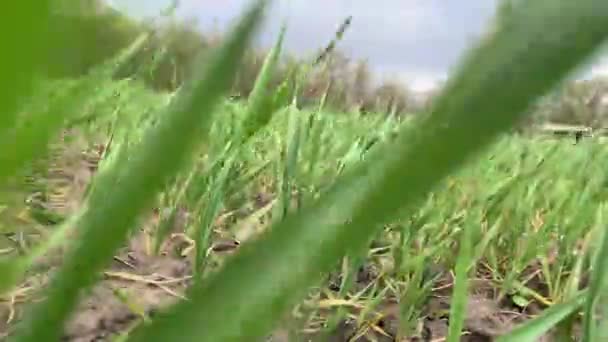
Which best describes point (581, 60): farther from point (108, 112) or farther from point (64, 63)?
point (108, 112)

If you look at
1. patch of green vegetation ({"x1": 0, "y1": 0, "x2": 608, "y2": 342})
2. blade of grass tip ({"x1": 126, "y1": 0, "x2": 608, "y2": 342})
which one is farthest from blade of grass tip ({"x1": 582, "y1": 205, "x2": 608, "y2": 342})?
blade of grass tip ({"x1": 126, "y1": 0, "x2": 608, "y2": 342})

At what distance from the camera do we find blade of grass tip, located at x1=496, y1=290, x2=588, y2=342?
2.26ft

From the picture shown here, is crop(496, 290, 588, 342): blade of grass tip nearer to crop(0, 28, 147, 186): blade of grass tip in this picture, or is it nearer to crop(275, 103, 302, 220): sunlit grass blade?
crop(275, 103, 302, 220): sunlit grass blade

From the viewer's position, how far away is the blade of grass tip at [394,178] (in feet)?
0.50

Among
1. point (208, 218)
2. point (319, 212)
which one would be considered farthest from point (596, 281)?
point (208, 218)

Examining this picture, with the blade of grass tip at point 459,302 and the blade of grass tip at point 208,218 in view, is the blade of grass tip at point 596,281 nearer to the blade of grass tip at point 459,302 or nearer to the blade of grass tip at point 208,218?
the blade of grass tip at point 459,302

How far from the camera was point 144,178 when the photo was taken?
182 mm

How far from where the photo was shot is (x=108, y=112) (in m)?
2.18

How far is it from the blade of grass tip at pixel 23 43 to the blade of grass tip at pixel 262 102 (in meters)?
1.03

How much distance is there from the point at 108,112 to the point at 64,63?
209 centimetres

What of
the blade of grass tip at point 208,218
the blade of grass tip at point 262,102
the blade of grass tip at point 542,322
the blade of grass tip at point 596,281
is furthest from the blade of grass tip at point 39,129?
the blade of grass tip at point 262,102

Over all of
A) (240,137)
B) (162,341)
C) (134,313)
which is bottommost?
(134,313)

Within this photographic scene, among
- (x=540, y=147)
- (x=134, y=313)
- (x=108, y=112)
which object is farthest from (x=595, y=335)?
(x=540, y=147)

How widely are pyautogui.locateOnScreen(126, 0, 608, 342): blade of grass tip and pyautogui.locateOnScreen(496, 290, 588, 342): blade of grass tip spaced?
0.52 m
